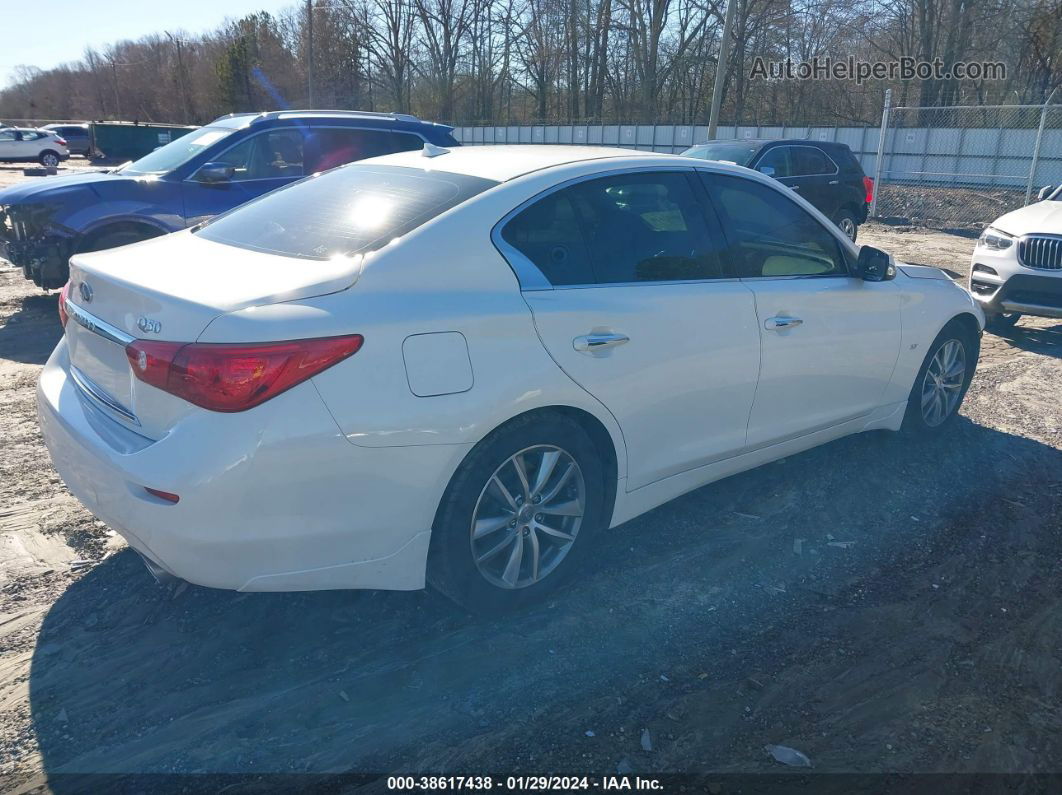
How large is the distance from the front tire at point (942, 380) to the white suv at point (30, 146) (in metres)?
40.3

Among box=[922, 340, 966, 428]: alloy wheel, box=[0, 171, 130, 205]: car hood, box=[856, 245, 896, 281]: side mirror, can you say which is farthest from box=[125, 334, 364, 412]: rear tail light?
box=[0, 171, 130, 205]: car hood

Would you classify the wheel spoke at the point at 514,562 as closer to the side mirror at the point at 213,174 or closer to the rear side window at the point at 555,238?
the rear side window at the point at 555,238

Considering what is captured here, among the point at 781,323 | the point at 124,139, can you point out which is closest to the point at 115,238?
the point at 781,323

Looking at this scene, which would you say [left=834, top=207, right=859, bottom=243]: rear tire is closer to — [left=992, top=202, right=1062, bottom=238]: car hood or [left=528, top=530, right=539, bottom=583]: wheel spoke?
[left=992, top=202, right=1062, bottom=238]: car hood

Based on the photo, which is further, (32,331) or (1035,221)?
(1035,221)

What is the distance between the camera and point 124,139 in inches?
1433

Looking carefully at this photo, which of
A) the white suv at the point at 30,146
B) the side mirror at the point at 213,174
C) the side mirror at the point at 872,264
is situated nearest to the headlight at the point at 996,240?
the side mirror at the point at 872,264

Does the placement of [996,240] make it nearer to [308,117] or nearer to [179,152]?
[308,117]

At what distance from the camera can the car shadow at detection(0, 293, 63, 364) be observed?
273 inches

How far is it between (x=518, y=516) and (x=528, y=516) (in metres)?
0.05

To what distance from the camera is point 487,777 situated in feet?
8.25

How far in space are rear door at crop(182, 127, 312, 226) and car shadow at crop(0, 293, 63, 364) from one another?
163cm

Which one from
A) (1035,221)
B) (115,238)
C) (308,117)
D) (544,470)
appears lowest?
(544,470)

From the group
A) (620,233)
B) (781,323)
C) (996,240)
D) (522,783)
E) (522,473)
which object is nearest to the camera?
(522,783)
